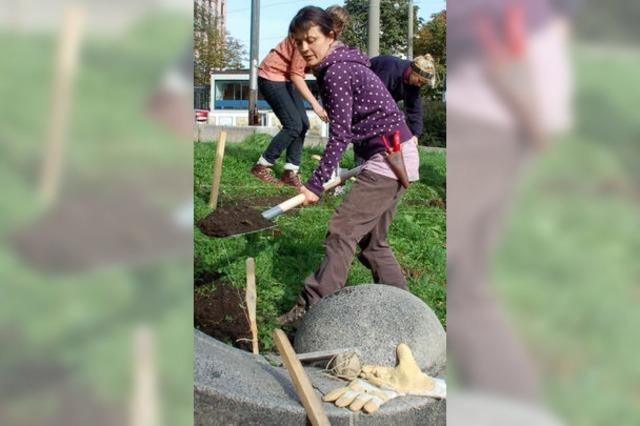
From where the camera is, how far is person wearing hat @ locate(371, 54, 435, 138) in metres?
7.09

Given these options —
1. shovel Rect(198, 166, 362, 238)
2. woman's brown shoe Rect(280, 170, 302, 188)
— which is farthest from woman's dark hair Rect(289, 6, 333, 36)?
Result: woman's brown shoe Rect(280, 170, 302, 188)

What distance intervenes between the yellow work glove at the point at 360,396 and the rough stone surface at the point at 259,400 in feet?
0.09

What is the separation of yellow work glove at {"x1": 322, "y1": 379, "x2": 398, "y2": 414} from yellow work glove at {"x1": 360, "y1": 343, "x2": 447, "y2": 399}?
0.06 meters

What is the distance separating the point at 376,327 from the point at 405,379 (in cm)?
45

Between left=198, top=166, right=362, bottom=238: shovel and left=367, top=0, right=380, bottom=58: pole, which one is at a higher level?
left=367, top=0, right=380, bottom=58: pole

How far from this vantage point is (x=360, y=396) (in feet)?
10.2

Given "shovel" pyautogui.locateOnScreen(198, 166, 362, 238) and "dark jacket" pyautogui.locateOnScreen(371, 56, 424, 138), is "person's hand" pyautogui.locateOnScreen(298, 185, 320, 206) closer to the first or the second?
"shovel" pyautogui.locateOnScreen(198, 166, 362, 238)
